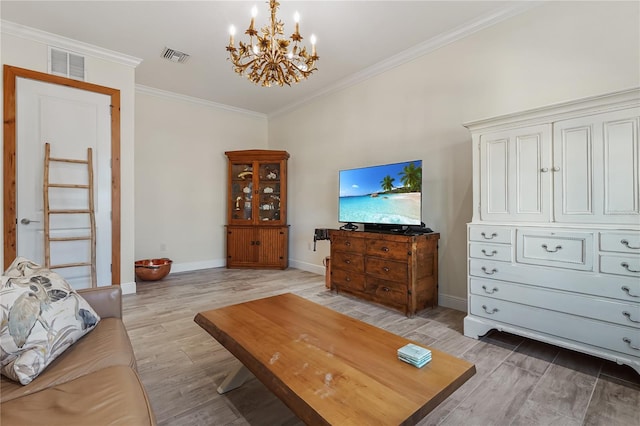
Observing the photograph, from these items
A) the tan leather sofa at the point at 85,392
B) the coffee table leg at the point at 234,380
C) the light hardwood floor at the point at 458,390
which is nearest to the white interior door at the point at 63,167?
the light hardwood floor at the point at 458,390

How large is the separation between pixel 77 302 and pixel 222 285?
2.67 metres

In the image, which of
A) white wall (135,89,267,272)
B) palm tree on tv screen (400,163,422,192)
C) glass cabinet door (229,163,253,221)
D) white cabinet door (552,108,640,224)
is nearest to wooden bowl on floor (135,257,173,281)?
white wall (135,89,267,272)

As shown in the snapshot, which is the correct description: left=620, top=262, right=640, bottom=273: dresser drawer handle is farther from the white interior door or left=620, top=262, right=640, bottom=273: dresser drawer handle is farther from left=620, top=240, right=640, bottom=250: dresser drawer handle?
the white interior door

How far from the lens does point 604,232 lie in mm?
1870

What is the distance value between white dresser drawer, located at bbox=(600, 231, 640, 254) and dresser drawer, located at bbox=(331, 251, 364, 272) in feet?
6.65

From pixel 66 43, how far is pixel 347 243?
386 cm

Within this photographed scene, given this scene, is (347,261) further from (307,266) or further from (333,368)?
(333,368)

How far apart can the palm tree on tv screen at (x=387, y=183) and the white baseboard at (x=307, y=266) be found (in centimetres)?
187

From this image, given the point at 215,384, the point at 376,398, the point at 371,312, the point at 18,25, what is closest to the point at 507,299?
the point at 371,312

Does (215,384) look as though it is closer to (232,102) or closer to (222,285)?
(222,285)

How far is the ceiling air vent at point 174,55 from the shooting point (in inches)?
139

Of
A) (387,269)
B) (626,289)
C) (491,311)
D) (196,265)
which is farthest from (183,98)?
(626,289)

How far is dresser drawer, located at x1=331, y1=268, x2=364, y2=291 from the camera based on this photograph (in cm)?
341

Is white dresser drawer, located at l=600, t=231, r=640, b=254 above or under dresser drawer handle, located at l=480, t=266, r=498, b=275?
above
